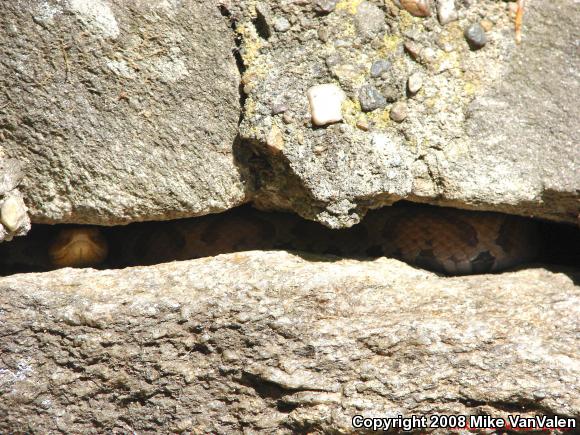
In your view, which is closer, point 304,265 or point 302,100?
point 302,100

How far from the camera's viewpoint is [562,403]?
1.75 m

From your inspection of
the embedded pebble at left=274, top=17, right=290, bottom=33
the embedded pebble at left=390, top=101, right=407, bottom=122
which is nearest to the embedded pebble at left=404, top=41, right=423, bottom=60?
the embedded pebble at left=390, top=101, right=407, bottom=122

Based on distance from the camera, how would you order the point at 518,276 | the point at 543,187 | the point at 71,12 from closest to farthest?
the point at 71,12 → the point at 543,187 → the point at 518,276

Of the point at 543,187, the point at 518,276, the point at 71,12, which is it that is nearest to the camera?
the point at 71,12

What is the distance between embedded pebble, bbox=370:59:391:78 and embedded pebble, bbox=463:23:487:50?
0.83ft

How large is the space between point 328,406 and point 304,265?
40 cm

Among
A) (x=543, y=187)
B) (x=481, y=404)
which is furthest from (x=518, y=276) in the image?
(x=481, y=404)

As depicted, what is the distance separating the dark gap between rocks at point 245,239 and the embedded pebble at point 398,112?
1.70 ft

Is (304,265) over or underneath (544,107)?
underneath

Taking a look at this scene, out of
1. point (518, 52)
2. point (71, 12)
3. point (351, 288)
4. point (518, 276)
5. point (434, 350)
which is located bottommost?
point (434, 350)

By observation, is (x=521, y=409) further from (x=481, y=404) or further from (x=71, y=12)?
(x=71, y=12)

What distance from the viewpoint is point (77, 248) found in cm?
211

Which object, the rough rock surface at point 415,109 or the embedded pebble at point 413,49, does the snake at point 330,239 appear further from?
the embedded pebble at point 413,49

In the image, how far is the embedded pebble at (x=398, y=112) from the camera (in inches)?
72.0
